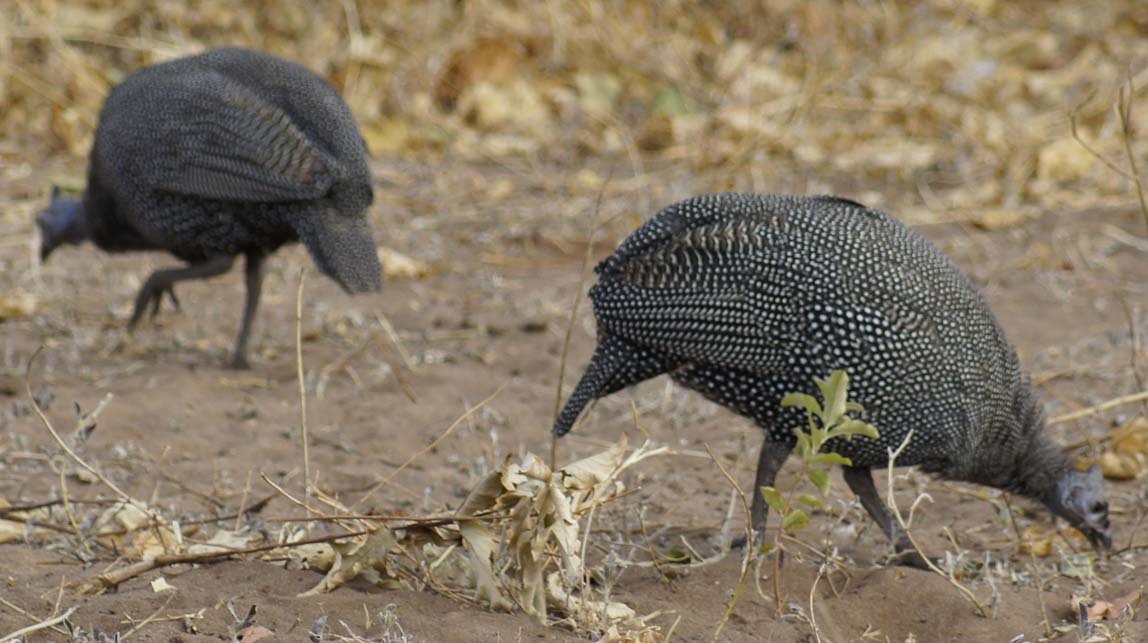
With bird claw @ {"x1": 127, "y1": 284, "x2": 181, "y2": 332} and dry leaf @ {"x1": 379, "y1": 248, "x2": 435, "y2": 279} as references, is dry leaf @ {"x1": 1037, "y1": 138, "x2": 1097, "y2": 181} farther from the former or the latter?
bird claw @ {"x1": 127, "y1": 284, "x2": 181, "y2": 332}

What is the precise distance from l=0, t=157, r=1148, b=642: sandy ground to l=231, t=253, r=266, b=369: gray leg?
10cm

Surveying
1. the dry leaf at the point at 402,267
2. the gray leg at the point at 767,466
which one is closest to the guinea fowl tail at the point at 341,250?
the dry leaf at the point at 402,267

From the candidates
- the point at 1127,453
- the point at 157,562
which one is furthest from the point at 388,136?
the point at 157,562

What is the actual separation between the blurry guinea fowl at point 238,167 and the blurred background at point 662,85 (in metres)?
2.58

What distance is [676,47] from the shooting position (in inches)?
376

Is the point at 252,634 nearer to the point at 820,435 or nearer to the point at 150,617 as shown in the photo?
the point at 150,617

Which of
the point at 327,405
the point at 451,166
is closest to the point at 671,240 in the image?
the point at 327,405

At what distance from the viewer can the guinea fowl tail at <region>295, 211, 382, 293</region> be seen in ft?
16.3

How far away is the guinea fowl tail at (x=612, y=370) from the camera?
3840 millimetres

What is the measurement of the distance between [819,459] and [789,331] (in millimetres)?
838

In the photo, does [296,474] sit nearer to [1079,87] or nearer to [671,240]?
[671,240]

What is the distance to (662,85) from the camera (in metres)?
9.36

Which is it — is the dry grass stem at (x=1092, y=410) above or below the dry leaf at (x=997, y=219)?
above

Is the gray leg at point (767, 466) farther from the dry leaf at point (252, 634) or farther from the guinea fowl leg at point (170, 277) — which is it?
the guinea fowl leg at point (170, 277)
